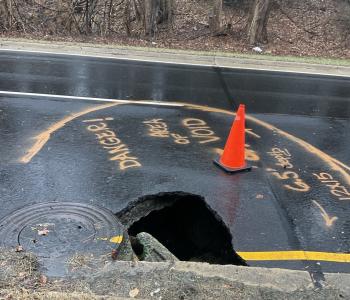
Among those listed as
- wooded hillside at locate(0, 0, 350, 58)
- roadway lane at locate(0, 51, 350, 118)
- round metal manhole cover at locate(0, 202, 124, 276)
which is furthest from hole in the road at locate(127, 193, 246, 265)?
wooded hillside at locate(0, 0, 350, 58)

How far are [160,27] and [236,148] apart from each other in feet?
39.9

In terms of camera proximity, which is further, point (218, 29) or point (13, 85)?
point (218, 29)

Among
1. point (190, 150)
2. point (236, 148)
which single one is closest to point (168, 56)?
point (190, 150)

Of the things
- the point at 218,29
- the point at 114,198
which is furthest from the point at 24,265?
the point at 218,29

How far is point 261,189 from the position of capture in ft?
17.9

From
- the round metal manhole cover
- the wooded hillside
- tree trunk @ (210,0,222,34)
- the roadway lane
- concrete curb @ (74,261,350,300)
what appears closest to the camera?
concrete curb @ (74,261,350,300)

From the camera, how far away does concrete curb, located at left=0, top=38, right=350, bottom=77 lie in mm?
12766

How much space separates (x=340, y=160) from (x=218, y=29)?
11.2 metres

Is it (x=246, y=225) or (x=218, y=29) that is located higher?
(x=218, y=29)

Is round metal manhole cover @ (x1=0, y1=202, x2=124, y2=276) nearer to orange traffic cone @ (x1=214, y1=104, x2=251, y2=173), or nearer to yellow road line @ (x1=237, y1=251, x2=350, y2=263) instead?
yellow road line @ (x1=237, y1=251, x2=350, y2=263)

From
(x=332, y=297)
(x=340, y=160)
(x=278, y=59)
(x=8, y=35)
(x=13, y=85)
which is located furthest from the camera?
(x=8, y=35)

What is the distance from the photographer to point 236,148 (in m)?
5.88

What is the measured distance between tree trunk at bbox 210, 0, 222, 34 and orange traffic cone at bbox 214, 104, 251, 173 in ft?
37.5

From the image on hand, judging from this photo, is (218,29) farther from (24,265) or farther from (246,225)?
(24,265)
